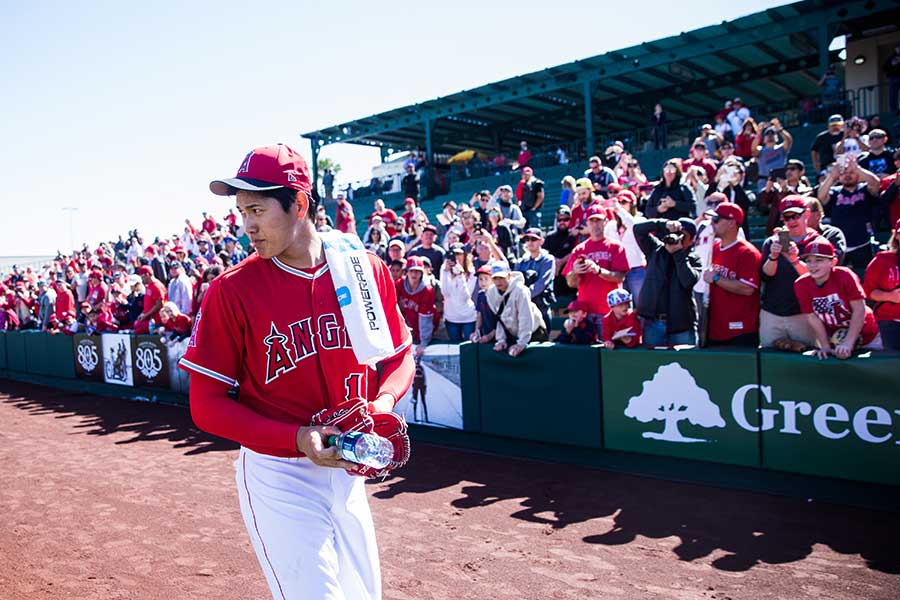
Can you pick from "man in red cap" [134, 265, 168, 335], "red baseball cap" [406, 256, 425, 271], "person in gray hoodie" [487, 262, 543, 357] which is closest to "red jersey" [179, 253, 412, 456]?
"person in gray hoodie" [487, 262, 543, 357]

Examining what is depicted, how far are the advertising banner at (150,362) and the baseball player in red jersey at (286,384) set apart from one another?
11880 millimetres

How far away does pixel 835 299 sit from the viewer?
6.29m

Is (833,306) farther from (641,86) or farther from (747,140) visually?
(641,86)

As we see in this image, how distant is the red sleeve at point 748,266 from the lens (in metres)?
6.91

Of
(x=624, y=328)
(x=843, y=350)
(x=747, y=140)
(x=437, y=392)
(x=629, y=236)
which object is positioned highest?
(x=747, y=140)

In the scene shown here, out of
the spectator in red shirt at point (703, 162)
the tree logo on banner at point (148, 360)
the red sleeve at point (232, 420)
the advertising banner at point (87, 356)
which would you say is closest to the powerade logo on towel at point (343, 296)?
the red sleeve at point (232, 420)

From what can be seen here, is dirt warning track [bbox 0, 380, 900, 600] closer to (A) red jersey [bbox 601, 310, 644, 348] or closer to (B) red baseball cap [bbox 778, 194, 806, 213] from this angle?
(A) red jersey [bbox 601, 310, 644, 348]

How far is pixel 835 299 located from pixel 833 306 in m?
0.07

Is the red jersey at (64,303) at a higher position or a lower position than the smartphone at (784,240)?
lower

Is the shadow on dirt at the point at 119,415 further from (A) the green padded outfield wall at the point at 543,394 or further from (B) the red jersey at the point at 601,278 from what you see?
(B) the red jersey at the point at 601,278

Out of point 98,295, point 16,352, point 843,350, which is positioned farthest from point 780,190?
point 16,352

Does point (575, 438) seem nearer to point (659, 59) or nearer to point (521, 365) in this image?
point (521, 365)

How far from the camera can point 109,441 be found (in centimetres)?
1025

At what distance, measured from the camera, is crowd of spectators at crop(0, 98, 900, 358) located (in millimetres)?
6602
